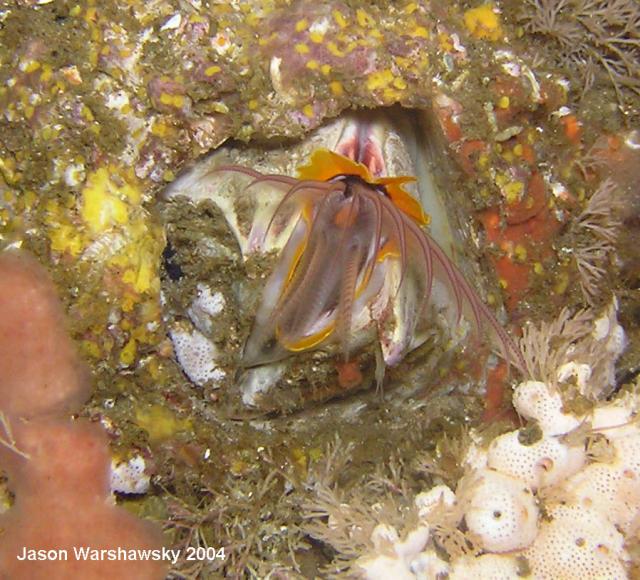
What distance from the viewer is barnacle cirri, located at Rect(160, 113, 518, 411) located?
2383 mm

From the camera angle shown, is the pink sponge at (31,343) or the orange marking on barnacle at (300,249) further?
the orange marking on barnacle at (300,249)

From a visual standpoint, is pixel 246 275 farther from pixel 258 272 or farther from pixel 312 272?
pixel 312 272

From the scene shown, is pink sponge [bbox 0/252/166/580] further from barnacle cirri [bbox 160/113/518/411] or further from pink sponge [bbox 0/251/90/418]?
barnacle cirri [bbox 160/113/518/411]

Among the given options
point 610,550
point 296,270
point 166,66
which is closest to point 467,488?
point 610,550

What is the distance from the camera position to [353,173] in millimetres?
2398

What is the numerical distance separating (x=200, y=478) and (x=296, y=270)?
1.04 metres

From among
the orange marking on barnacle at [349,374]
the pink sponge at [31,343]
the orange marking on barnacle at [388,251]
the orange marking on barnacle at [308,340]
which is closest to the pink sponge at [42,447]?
the pink sponge at [31,343]

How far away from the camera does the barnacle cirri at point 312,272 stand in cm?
238

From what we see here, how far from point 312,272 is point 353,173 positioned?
0.44 m

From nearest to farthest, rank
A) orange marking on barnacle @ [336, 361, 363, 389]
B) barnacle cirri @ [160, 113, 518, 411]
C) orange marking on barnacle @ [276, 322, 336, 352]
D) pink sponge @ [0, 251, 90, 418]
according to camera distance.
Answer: pink sponge @ [0, 251, 90, 418] → barnacle cirri @ [160, 113, 518, 411] → orange marking on barnacle @ [276, 322, 336, 352] → orange marking on barnacle @ [336, 361, 363, 389]

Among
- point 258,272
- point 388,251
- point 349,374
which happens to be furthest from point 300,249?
point 349,374

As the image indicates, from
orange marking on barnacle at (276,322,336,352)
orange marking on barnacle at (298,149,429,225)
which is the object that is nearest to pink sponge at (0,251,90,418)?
orange marking on barnacle at (276,322,336,352)

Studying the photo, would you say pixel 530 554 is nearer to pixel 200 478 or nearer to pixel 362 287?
pixel 362 287

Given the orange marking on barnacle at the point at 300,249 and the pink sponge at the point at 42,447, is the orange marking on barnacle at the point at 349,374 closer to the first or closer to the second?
the orange marking on barnacle at the point at 300,249
